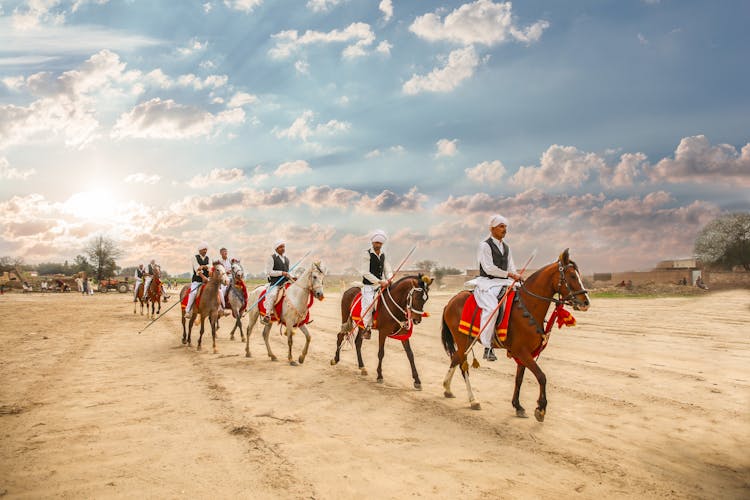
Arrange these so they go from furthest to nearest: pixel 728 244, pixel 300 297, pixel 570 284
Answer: pixel 728 244 < pixel 300 297 < pixel 570 284

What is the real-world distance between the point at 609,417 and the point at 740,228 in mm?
67204

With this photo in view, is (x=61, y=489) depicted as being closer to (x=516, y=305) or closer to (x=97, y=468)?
(x=97, y=468)

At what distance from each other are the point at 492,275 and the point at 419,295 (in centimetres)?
190

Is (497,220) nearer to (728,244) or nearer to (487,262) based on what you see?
(487,262)

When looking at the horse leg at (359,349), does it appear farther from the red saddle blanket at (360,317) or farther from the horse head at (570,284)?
the horse head at (570,284)

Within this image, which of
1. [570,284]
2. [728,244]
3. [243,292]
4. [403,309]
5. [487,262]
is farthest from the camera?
[728,244]

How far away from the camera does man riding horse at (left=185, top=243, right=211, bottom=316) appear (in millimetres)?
14625

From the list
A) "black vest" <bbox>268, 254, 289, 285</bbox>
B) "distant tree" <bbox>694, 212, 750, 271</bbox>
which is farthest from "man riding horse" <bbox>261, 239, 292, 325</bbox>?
"distant tree" <bbox>694, 212, 750, 271</bbox>

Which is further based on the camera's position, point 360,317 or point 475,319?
point 360,317

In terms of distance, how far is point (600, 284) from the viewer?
2030 inches

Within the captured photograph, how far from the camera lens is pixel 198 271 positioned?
580 inches

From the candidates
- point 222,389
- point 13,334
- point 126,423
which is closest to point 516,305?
point 222,389

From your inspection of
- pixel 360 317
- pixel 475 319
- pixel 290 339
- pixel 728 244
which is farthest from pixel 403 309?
pixel 728 244

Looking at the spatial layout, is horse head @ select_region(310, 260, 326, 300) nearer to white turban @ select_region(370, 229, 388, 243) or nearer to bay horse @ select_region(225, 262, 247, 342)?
white turban @ select_region(370, 229, 388, 243)
